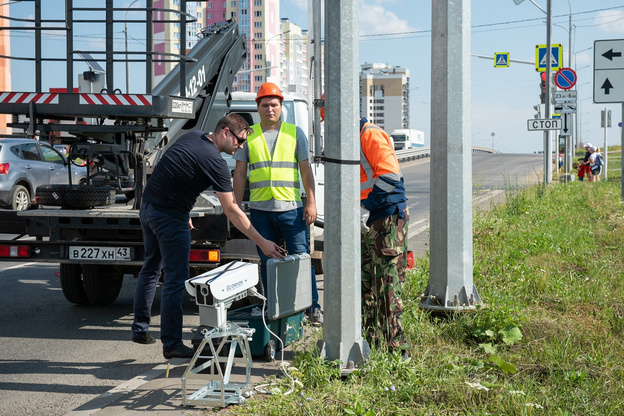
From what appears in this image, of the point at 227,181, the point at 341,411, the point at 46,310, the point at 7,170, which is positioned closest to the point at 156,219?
the point at 227,181

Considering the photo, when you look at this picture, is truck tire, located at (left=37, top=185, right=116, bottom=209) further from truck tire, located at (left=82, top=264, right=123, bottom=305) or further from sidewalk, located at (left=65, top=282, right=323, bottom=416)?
sidewalk, located at (left=65, top=282, right=323, bottom=416)

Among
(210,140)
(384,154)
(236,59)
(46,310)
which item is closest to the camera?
(384,154)

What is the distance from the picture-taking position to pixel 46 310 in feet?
26.3

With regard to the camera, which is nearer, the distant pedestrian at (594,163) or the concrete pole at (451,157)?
the concrete pole at (451,157)

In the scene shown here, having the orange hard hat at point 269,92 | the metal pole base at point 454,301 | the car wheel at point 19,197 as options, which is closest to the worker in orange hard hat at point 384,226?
the metal pole base at point 454,301

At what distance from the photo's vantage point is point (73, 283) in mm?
7934

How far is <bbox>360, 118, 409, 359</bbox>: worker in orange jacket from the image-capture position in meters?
5.30

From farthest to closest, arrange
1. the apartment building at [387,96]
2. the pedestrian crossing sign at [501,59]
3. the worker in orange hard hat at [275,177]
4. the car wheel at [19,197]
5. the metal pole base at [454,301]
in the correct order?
the apartment building at [387,96]
the pedestrian crossing sign at [501,59]
the car wheel at [19,197]
the worker in orange hard hat at [275,177]
the metal pole base at [454,301]

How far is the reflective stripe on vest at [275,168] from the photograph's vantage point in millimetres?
6406

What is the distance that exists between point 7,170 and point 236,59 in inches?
373

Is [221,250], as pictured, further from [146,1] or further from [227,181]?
[146,1]

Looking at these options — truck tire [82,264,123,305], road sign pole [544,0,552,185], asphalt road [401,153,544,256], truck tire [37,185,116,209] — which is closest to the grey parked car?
asphalt road [401,153,544,256]

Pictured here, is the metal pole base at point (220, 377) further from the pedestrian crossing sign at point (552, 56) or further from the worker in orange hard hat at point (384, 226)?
the pedestrian crossing sign at point (552, 56)

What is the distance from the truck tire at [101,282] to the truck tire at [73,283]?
0.08 m
